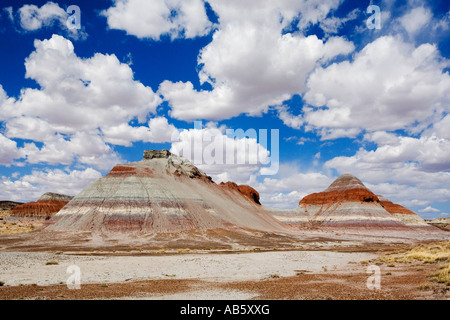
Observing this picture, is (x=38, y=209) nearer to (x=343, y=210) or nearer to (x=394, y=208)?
(x=343, y=210)

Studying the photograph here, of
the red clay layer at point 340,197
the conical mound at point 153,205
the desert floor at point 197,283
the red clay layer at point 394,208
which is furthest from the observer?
the red clay layer at point 394,208

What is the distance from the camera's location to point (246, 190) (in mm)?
127000

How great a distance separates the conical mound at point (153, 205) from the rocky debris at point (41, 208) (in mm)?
72137

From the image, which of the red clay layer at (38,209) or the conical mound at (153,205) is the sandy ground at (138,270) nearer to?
the conical mound at (153,205)

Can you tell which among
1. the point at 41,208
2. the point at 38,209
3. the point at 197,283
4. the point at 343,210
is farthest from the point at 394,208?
the point at 38,209

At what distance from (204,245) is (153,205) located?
26.4m

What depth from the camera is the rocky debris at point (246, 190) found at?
120 m

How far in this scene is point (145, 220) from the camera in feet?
240

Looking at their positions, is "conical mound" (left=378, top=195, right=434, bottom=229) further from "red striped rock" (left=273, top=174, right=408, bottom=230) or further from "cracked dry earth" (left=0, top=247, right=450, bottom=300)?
"cracked dry earth" (left=0, top=247, right=450, bottom=300)

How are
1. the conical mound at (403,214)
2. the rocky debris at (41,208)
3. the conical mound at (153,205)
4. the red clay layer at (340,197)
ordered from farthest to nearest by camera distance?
the rocky debris at (41,208), the conical mound at (403,214), the red clay layer at (340,197), the conical mound at (153,205)

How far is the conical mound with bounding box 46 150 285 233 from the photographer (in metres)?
72.4

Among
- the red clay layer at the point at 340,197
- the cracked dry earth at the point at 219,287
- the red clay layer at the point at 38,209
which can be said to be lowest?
the cracked dry earth at the point at 219,287

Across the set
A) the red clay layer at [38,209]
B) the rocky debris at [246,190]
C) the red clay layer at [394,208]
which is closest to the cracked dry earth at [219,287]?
the rocky debris at [246,190]

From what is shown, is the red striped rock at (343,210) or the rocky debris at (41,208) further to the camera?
the rocky debris at (41,208)
